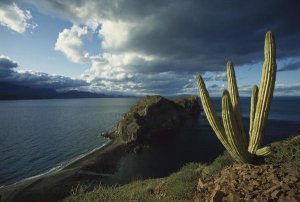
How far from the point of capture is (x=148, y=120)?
8075 cm

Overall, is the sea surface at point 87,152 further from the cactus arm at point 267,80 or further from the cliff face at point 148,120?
the cactus arm at point 267,80

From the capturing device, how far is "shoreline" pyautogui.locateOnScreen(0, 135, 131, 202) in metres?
36.1

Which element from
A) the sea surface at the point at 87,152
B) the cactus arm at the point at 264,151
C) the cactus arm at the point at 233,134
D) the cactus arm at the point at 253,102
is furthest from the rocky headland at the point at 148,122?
the cactus arm at the point at 264,151

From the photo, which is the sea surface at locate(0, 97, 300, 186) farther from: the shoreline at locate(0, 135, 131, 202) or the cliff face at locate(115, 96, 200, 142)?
the cliff face at locate(115, 96, 200, 142)

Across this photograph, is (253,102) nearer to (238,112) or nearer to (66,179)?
(238,112)

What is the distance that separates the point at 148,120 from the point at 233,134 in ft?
231

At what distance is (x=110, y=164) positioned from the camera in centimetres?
5347

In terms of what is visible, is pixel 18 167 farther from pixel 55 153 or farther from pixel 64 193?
pixel 64 193

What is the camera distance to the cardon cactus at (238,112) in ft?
32.3

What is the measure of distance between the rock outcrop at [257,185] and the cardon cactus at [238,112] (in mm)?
1367

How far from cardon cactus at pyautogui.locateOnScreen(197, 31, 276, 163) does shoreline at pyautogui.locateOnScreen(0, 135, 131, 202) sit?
25.0 metres

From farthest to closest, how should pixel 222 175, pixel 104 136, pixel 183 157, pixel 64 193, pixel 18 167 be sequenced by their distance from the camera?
1. pixel 104 136
2. pixel 183 157
3. pixel 18 167
4. pixel 64 193
5. pixel 222 175

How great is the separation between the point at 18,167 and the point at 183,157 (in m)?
34.0

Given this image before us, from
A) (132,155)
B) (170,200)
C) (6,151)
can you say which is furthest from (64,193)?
(6,151)
